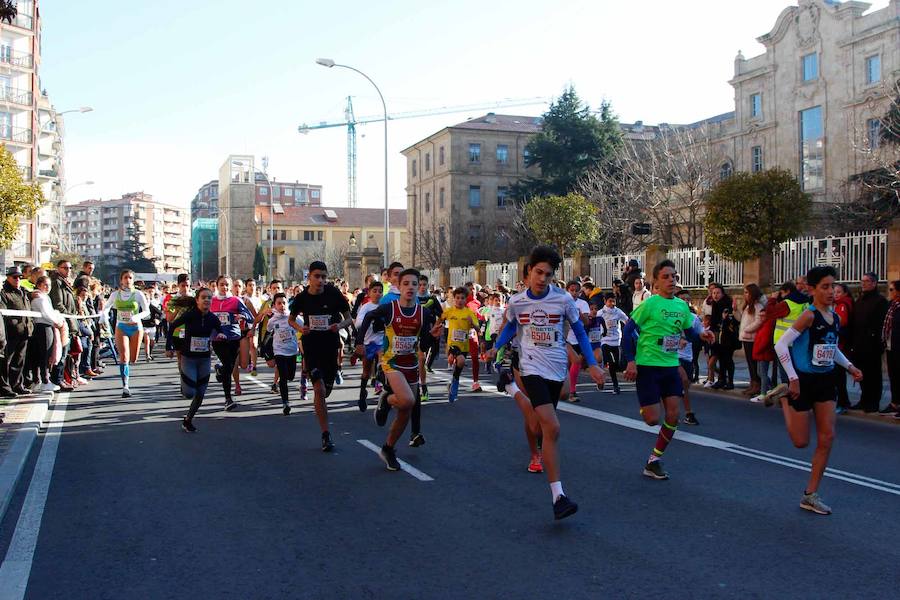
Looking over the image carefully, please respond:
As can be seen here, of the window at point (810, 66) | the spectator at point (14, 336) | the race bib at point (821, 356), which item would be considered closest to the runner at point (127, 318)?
the spectator at point (14, 336)

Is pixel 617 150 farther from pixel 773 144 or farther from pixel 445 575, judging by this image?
pixel 445 575

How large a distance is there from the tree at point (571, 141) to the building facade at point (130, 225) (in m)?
138

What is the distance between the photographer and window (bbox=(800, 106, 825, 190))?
150 ft

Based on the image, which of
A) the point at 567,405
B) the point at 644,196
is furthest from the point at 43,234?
the point at 567,405

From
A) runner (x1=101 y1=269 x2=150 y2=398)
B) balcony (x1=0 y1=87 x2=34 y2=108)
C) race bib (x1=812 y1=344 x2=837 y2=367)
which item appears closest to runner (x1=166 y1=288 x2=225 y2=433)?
runner (x1=101 y1=269 x2=150 y2=398)

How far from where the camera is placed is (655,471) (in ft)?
27.0

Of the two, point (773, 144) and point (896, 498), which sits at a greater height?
point (773, 144)

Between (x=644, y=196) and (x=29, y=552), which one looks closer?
(x=29, y=552)

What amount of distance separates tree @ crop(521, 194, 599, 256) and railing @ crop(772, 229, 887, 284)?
1168 centimetres

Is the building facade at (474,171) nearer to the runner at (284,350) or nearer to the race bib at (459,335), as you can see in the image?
the race bib at (459,335)

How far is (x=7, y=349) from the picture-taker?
13773 mm

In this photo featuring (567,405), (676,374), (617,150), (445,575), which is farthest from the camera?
(617,150)

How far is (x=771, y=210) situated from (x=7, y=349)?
15778 mm

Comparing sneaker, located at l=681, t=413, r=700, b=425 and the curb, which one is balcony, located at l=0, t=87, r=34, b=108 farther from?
sneaker, located at l=681, t=413, r=700, b=425
